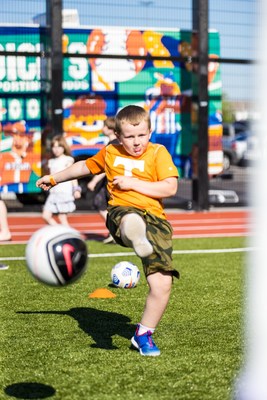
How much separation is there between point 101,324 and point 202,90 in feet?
36.8

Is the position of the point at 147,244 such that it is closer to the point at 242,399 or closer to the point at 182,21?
the point at 242,399

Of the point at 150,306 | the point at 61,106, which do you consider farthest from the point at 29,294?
the point at 61,106

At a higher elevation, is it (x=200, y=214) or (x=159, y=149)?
(x=159, y=149)

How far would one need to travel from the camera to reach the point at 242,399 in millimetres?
4062

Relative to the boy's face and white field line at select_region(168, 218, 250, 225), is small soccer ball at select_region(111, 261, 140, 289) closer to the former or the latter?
the boy's face

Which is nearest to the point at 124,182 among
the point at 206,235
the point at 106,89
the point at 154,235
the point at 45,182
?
the point at 154,235

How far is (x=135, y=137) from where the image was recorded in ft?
17.3

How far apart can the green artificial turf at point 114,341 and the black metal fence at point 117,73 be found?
7553 mm

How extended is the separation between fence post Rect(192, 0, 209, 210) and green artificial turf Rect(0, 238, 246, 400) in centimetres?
814

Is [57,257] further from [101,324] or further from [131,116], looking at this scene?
[101,324]

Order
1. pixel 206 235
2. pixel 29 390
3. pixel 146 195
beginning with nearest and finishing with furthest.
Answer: pixel 29 390, pixel 146 195, pixel 206 235

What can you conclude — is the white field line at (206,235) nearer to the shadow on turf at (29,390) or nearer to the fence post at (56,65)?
the fence post at (56,65)

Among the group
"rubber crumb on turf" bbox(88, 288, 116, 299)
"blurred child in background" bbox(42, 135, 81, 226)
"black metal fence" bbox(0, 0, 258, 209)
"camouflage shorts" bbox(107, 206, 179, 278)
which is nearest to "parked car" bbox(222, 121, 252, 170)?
"black metal fence" bbox(0, 0, 258, 209)

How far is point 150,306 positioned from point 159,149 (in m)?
1.06
